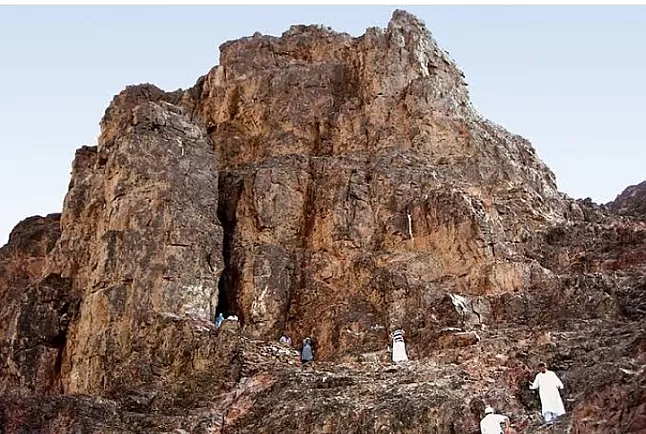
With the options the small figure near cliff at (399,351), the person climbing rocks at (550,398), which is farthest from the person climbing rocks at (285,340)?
the person climbing rocks at (550,398)

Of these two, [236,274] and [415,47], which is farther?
[415,47]

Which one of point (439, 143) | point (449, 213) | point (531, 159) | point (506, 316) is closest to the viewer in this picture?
point (506, 316)

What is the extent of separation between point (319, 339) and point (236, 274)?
6444mm

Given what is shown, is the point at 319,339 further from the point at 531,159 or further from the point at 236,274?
the point at 531,159

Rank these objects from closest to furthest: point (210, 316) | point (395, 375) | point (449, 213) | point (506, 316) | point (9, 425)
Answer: point (9, 425), point (395, 375), point (506, 316), point (210, 316), point (449, 213)

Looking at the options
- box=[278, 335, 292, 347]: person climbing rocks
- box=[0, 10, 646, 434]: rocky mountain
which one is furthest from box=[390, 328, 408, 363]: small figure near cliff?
box=[278, 335, 292, 347]: person climbing rocks

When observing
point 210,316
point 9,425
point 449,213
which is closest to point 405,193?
point 449,213

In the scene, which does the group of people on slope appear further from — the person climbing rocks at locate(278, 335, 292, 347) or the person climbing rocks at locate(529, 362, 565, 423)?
the person climbing rocks at locate(278, 335, 292, 347)

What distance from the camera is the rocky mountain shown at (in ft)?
80.4

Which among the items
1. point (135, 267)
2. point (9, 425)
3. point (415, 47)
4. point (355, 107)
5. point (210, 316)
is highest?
point (415, 47)

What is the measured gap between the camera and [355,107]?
165 feet

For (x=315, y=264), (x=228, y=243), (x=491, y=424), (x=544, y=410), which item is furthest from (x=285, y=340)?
(x=544, y=410)

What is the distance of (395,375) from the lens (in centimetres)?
2542

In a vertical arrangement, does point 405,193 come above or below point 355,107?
below
